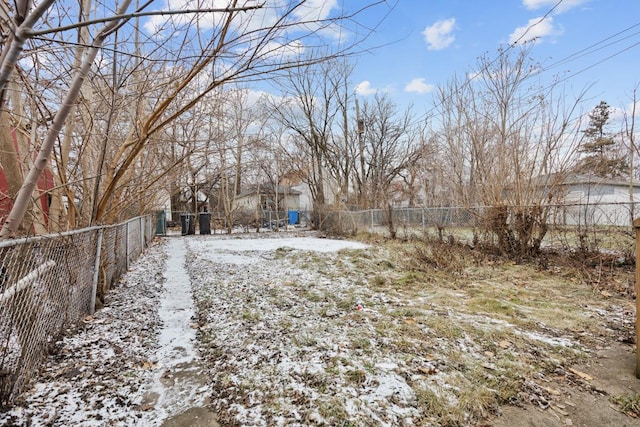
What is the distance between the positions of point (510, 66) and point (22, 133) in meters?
9.46

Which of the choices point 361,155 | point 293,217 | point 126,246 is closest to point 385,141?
point 361,155

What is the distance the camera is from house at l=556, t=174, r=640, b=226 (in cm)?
561

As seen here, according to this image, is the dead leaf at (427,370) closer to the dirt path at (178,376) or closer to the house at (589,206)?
the dirt path at (178,376)

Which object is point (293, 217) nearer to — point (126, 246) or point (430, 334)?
point (126, 246)

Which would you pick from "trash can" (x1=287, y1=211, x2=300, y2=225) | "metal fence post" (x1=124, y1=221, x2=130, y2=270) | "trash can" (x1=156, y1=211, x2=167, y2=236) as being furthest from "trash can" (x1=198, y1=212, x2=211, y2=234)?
"trash can" (x1=287, y1=211, x2=300, y2=225)

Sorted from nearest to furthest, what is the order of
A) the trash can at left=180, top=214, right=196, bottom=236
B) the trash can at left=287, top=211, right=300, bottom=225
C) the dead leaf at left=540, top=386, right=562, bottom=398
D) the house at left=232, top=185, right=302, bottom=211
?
1. the dead leaf at left=540, top=386, right=562, bottom=398
2. the trash can at left=180, top=214, right=196, bottom=236
3. the house at left=232, top=185, right=302, bottom=211
4. the trash can at left=287, top=211, right=300, bottom=225

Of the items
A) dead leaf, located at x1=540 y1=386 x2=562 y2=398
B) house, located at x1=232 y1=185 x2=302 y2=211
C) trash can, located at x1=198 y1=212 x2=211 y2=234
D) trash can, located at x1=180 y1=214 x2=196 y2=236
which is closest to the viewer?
dead leaf, located at x1=540 y1=386 x2=562 y2=398

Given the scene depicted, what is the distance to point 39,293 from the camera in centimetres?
253

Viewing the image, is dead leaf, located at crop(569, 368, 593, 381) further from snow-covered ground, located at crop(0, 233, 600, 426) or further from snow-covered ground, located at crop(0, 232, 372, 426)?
snow-covered ground, located at crop(0, 232, 372, 426)

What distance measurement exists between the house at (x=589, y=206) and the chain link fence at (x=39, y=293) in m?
7.95

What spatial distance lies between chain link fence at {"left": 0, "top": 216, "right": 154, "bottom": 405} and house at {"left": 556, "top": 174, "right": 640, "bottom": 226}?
7952mm

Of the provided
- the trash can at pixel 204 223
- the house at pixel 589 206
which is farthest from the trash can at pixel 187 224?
the house at pixel 589 206

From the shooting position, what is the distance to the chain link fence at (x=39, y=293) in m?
2.05

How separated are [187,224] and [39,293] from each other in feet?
47.3
